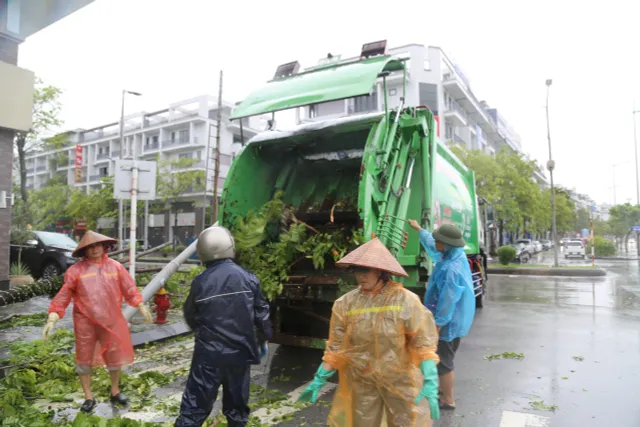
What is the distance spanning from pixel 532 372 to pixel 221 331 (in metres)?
3.81

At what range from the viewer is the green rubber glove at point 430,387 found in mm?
2436

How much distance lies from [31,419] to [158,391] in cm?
116

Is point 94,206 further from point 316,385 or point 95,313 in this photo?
Answer: point 316,385

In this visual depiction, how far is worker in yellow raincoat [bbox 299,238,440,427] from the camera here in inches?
99.9

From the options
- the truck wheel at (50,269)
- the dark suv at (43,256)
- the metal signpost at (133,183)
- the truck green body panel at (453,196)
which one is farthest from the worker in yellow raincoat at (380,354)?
the truck wheel at (50,269)

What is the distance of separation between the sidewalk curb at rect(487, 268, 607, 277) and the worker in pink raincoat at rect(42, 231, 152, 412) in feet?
56.0

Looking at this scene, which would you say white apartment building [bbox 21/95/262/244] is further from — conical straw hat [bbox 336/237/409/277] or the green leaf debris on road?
conical straw hat [bbox 336/237/409/277]

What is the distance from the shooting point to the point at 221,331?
9.46ft

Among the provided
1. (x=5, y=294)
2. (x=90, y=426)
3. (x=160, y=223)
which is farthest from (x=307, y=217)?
(x=160, y=223)

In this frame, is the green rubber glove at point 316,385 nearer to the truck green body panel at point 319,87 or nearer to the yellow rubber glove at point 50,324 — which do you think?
the yellow rubber glove at point 50,324

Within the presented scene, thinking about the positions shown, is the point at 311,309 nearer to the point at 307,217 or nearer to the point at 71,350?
the point at 307,217

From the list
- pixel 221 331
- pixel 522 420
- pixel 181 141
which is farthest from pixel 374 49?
pixel 181 141

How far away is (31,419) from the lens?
11.2 feet

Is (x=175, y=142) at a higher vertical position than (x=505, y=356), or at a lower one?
higher
